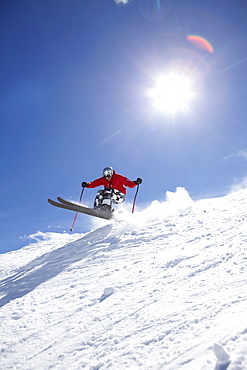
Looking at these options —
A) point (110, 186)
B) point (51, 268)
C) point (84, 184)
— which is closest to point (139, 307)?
point (51, 268)

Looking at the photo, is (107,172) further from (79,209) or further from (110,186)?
(79,209)

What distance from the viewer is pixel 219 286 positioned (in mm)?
2826

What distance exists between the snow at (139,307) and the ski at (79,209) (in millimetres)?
3321

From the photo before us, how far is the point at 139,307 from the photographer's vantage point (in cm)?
290

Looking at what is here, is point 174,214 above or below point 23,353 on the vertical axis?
above

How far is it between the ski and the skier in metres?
0.22

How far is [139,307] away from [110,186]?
22.9 feet

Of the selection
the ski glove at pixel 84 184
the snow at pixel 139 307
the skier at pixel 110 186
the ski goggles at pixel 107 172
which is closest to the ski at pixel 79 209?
the skier at pixel 110 186

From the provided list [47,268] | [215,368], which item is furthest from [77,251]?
[215,368]

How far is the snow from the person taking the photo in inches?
80.5

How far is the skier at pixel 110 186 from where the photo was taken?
922cm

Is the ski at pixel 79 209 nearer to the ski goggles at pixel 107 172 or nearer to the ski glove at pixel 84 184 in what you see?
the ski glove at pixel 84 184

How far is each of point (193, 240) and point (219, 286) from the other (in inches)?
80.6

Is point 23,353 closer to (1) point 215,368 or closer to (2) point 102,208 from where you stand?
(1) point 215,368
